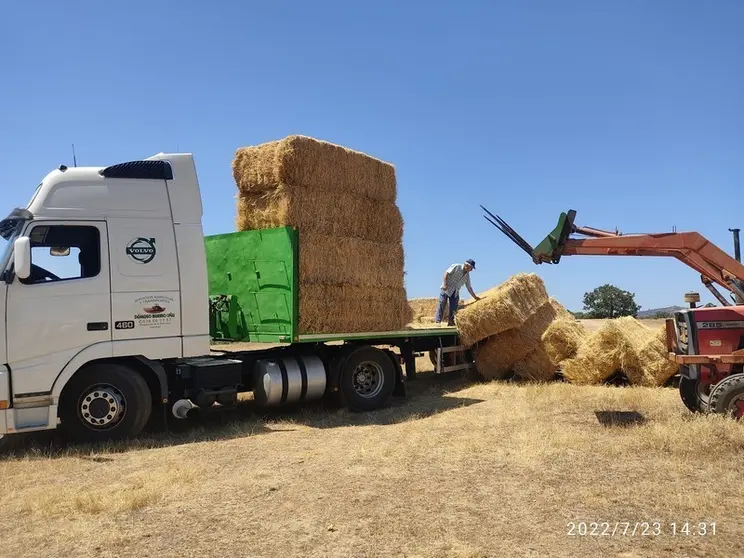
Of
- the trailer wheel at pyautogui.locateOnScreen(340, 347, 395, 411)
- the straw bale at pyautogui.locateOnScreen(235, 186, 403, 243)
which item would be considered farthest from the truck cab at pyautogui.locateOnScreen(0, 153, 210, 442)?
the trailer wheel at pyautogui.locateOnScreen(340, 347, 395, 411)

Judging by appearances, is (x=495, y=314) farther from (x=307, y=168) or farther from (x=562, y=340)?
(x=307, y=168)

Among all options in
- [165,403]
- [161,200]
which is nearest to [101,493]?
[165,403]

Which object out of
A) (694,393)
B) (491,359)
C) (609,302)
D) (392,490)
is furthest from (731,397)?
(609,302)

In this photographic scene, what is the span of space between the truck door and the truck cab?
0.01 m

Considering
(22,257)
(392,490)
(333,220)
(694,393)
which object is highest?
(333,220)

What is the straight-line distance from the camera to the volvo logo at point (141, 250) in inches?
330

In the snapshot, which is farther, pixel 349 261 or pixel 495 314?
pixel 495 314

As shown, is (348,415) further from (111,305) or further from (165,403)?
(111,305)

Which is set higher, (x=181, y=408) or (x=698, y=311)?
(x=698, y=311)

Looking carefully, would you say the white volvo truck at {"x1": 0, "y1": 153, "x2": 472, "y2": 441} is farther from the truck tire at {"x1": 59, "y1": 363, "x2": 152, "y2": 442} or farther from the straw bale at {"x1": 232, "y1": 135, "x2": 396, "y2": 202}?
the straw bale at {"x1": 232, "y1": 135, "x2": 396, "y2": 202}

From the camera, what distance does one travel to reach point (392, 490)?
559cm

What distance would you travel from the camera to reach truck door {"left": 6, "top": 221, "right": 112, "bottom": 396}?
7664mm

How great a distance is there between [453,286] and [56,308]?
328 inches

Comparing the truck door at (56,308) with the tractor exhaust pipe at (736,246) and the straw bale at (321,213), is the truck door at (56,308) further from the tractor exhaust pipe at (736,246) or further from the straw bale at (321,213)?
the tractor exhaust pipe at (736,246)
